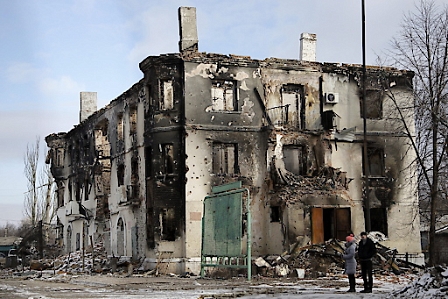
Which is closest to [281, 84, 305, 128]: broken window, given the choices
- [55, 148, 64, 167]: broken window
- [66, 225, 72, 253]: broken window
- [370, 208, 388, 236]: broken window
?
[370, 208, 388, 236]: broken window

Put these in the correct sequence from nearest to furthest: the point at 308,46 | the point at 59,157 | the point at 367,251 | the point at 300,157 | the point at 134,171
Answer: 1. the point at 367,251
2. the point at 300,157
3. the point at 134,171
4. the point at 308,46
5. the point at 59,157

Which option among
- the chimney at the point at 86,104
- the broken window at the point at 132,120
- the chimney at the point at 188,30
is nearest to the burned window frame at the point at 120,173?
the broken window at the point at 132,120

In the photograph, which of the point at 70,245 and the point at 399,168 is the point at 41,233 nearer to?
the point at 70,245

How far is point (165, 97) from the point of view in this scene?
3375 centimetres

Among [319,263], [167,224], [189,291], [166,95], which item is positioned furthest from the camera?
[166,95]

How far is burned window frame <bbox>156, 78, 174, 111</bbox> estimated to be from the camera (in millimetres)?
33625

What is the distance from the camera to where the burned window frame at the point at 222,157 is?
3347cm

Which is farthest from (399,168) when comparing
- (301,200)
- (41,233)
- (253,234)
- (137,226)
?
(41,233)

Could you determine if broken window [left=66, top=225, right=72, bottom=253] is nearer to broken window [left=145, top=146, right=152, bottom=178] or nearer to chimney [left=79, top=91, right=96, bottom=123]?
chimney [left=79, top=91, right=96, bottom=123]

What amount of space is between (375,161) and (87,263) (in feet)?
58.9

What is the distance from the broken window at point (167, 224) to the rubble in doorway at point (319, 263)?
483 centimetres

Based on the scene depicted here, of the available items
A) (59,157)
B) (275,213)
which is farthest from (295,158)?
(59,157)

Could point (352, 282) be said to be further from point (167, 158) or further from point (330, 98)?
point (330, 98)

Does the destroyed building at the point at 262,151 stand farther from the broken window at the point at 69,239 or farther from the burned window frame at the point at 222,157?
the broken window at the point at 69,239
